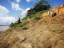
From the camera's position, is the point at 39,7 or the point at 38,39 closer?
the point at 38,39

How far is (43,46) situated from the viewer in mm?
8430

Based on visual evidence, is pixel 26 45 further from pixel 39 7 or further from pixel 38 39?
pixel 39 7

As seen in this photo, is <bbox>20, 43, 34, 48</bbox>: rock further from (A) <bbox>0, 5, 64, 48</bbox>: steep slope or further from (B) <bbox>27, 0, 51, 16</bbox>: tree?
(B) <bbox>27, 0, 51, 16</bbox>: tree

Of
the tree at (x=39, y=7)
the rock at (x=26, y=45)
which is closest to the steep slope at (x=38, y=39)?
the rock at (x=26, y=45)

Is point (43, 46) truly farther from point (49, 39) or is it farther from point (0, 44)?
point (0, 44)

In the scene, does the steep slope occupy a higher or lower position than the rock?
higher

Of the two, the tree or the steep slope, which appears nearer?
the steep slope

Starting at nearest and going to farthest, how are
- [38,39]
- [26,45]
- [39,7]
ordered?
1. [26,45]
2. [38,39]
3. [39,7]

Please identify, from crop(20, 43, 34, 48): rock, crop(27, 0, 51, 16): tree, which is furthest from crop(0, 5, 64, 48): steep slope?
crop(27, 0, 51, 16): tree

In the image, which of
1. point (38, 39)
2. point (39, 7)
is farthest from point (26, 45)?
point (39, 7)

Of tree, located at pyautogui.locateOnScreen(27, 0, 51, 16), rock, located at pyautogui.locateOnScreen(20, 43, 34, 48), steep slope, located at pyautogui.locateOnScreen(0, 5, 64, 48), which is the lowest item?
rock, located at pyautogui.locateOnScreen(20, 43, 34, 48)

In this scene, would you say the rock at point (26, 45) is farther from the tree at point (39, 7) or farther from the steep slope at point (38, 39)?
the tree at point (39, 7)

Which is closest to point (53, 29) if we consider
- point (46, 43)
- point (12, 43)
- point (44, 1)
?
point (46, 43)

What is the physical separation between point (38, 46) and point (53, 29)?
2.29 metres
